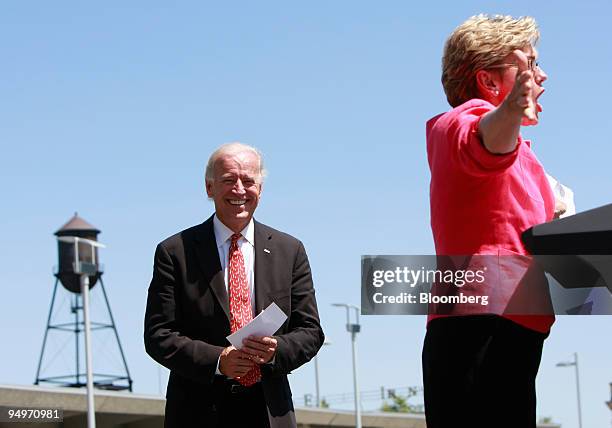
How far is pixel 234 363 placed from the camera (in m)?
5.60

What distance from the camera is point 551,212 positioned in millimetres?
3785

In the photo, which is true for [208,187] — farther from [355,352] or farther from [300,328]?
[355,352]

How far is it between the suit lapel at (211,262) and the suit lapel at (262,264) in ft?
0.50

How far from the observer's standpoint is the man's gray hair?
5.95 metres

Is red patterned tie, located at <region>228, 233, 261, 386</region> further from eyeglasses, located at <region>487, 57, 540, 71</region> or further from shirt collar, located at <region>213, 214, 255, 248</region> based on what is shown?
eyeglasses, located at <region>487, 57, 540, 71</region>

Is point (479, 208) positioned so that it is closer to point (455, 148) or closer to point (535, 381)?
point (455, 148)

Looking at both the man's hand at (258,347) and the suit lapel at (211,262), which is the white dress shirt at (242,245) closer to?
the suit lapel at (211,262)

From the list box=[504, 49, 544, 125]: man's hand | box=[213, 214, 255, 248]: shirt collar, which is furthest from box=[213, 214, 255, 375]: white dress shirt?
box=[504, 49, 544, 125]: man's hand

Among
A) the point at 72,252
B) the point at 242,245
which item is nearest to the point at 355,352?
the point at 72,252

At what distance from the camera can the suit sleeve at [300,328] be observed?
5.71m

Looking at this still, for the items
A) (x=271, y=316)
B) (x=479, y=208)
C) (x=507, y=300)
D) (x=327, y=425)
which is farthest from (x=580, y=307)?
(x=327, y=425)

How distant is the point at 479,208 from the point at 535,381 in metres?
0.49

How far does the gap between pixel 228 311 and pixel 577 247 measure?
2.93 m

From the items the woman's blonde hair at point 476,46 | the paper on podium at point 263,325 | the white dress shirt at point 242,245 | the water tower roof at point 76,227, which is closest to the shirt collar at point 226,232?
the white dress shirt at point 242,245
